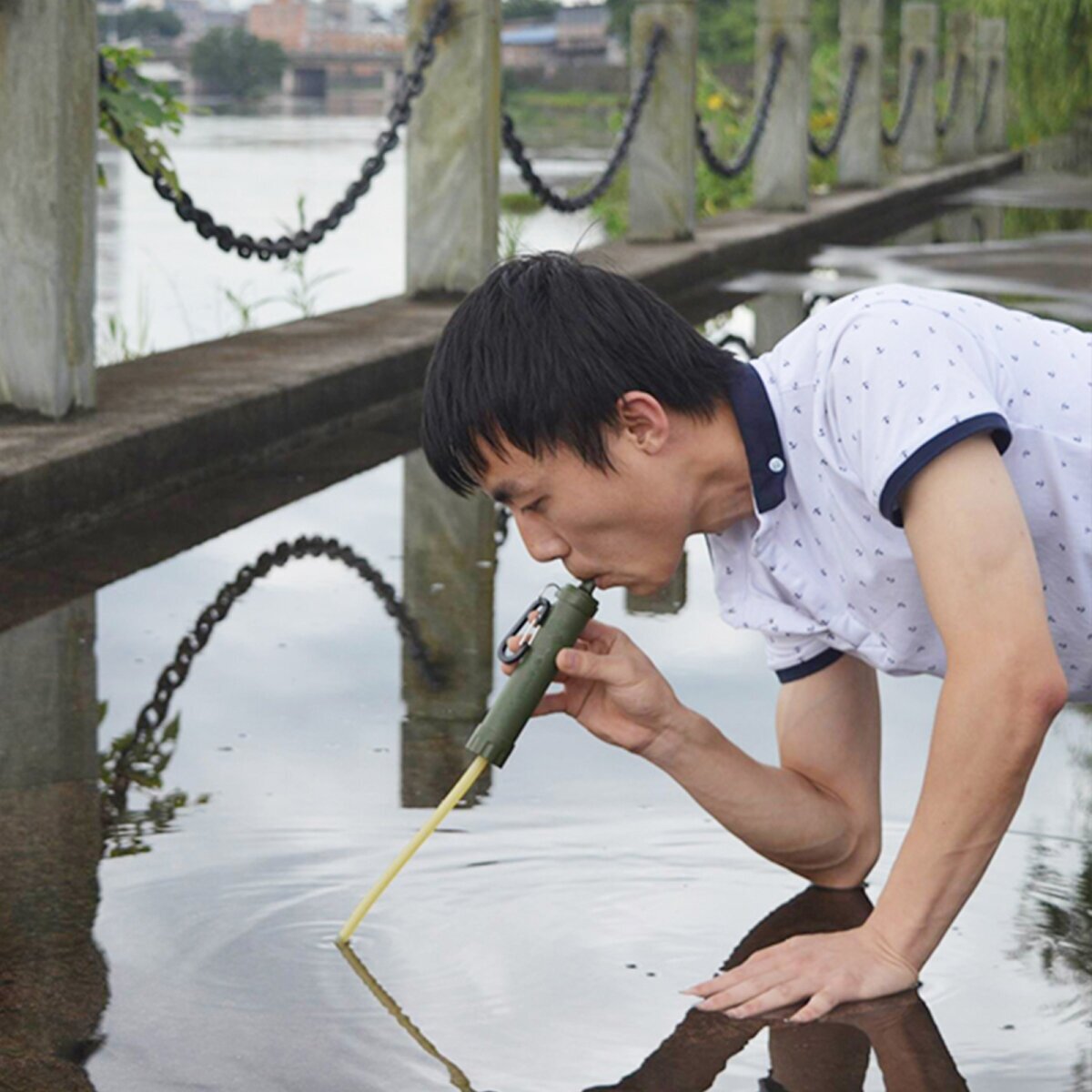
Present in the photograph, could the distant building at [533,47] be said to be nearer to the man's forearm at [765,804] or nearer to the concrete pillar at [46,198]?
the concrete pillar at [46,198]

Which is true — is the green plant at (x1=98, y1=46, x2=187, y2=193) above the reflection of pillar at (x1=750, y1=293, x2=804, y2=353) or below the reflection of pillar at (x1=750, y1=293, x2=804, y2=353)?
above

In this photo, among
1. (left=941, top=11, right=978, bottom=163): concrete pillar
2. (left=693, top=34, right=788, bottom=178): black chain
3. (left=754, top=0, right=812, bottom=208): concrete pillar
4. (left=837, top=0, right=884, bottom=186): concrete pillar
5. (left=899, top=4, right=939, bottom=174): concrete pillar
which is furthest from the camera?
(left=941, top=11, right=978, bottom=163): concrete pillar

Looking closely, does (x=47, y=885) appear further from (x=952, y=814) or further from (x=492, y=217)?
(x=492, y=217)

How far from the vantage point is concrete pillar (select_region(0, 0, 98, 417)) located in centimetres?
495

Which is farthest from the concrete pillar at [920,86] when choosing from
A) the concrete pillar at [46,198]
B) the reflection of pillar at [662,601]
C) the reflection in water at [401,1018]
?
the reflection in water at [401,1018]

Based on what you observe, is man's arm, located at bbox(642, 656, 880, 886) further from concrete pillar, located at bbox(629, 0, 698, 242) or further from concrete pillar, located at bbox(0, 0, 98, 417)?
concrete pillar, located at bbox(629, 0, 698, 242)

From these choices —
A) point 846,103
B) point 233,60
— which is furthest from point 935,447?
point 233,60

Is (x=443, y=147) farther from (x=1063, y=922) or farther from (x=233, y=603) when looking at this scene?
(x=1063, y=922)

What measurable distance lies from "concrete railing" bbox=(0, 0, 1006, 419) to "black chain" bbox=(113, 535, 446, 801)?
739mm

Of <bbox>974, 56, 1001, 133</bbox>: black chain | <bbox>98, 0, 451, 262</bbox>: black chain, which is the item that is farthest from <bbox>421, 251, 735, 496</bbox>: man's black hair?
<bbox>974, 56, 1001, 133</bbox>: black chain

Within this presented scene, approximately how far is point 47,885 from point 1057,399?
135 cm

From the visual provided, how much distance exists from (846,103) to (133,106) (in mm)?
8902

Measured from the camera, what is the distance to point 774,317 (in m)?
8.62

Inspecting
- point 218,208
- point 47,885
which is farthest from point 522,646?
point 218,208
